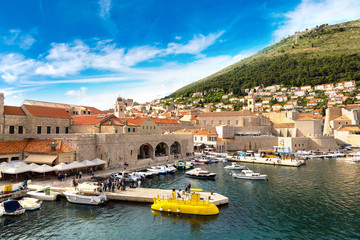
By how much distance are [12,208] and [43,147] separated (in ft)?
34.8

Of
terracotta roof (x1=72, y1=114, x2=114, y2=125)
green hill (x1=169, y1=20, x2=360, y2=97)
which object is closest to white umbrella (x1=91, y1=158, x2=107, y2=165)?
terracotta roof (x1=72, y1=114, x2=114, y2=125)

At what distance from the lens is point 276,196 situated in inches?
850

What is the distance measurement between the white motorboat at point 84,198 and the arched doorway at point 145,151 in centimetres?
1857

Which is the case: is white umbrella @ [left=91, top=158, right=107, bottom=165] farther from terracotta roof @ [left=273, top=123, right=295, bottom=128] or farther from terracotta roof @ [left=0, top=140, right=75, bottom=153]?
terracotta roof @ [left=273, top=123, right=295, bottom=128]

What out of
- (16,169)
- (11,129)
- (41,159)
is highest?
(11,129)

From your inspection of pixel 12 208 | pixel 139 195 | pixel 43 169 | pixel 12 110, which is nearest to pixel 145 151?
pixel 43 169

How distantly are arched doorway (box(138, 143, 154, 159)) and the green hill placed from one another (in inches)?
4091

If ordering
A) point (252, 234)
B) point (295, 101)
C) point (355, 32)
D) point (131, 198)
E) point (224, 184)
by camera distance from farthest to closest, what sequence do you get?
point (355, 32) < point (295, 101) < point (224, 184) < point (131, 198) < point (252, 234)

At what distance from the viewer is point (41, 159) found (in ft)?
79.8

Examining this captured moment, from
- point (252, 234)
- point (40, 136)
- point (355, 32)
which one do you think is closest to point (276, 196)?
point (252, 234)

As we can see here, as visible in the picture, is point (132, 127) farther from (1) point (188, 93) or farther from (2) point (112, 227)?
(1) point (188, 93)

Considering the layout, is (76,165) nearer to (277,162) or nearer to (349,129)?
(277,162)

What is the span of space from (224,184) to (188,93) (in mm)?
135766

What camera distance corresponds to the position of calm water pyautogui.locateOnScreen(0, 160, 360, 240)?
45.2 feet
